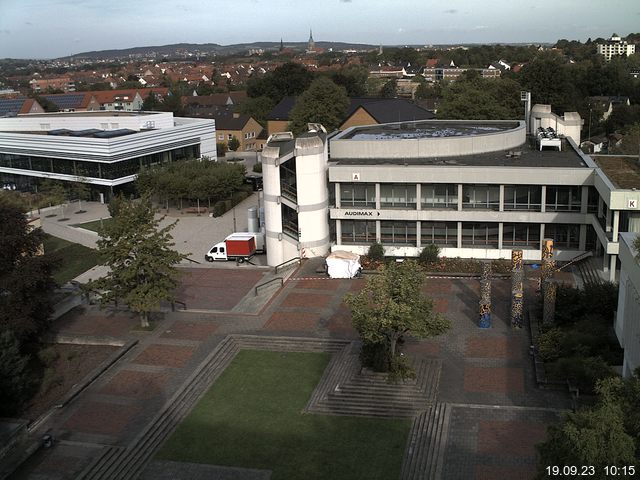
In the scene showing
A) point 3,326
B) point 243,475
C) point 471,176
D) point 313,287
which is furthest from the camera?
point 471,176

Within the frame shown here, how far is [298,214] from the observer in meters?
39.2

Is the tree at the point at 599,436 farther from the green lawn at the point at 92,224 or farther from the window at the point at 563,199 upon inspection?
the green lawn at the point at 92,224

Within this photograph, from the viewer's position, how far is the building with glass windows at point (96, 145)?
6228cm

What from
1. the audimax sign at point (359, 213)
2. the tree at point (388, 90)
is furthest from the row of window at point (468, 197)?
the tree at point (388, 90)

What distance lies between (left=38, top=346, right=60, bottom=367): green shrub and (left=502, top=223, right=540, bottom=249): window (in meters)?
23.5

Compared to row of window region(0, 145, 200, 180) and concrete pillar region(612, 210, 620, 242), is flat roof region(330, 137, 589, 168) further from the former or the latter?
row of window region(0, 145, 200, 180)

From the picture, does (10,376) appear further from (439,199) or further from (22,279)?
(439,199)

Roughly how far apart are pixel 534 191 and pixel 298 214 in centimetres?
1279

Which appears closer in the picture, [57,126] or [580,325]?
[580,325]

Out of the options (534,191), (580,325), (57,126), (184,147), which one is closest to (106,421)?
(580,325)

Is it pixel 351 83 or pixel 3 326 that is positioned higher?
pixel 351 83

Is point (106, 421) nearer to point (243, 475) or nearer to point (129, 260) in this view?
point (243, 475)

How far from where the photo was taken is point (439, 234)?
39.4 metres

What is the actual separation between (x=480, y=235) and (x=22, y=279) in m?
23.5
